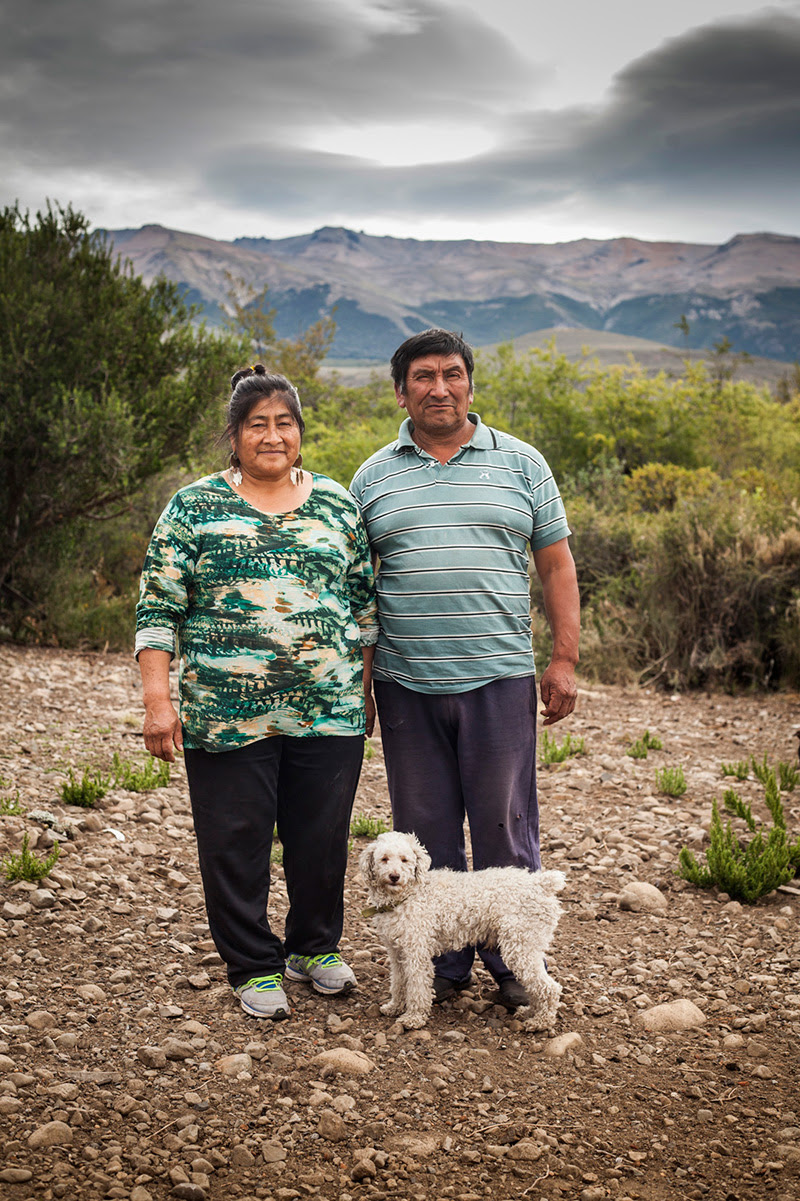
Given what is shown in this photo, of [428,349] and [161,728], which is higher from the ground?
[428,349]

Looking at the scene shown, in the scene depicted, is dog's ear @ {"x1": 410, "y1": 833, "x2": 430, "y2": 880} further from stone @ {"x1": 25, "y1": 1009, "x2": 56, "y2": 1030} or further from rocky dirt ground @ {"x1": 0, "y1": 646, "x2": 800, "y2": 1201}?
stone @ {"x1": 25, "y1": 1009, "x2": 56, "y2": 1030}

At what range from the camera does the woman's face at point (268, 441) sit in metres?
3.29

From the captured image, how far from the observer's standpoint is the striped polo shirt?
3338mm

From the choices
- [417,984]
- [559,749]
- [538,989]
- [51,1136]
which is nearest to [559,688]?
[538,989]

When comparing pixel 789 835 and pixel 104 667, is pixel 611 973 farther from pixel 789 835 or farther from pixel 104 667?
pixel 104 667

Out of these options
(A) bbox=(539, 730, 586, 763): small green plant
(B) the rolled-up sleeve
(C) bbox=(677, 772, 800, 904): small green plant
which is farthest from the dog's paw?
(A) bbox=(539, 730, 586, 763): small green plant

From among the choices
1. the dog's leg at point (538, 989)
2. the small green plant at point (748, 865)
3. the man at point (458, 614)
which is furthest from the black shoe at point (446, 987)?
the small green plant at point (748, 865)

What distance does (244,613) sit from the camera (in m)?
3.20

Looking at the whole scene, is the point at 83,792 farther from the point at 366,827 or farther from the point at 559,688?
the point at 559,688

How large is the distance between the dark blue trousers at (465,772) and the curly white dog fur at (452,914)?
0.18 m

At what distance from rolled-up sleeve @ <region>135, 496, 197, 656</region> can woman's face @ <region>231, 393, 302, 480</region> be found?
0.96 ft

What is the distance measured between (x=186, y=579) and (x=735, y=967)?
273 centimetres

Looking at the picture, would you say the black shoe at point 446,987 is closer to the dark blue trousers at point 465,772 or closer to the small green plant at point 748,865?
the dark blue trousers at point 465,772

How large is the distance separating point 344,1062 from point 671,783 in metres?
3.57
